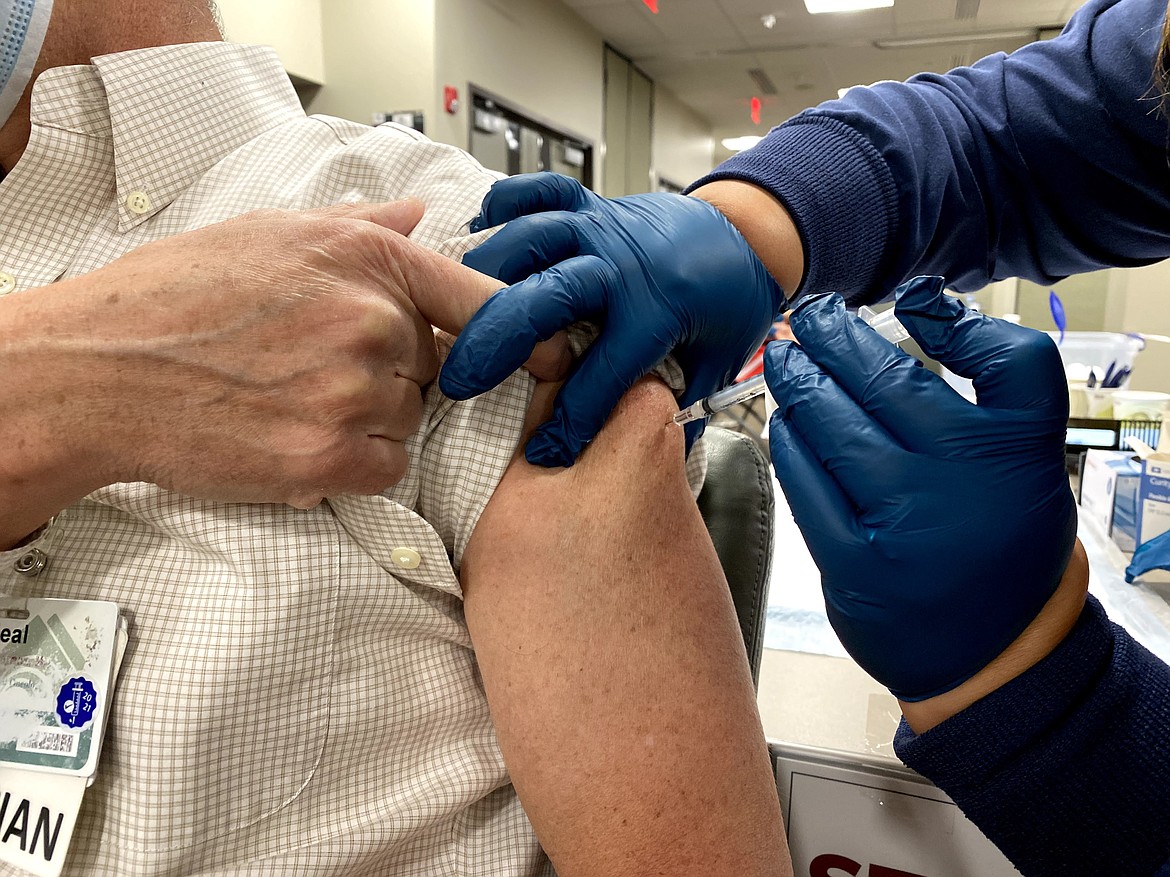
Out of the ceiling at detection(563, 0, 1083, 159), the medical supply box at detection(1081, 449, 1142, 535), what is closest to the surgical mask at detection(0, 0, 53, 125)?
the medical supply box at detection(1081, 449, 1142, 535)

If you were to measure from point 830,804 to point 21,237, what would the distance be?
3.58 feet

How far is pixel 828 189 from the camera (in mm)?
981

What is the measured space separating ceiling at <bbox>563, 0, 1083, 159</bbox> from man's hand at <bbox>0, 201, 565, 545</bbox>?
4930 millimetres

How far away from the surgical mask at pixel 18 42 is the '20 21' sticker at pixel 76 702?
0.57 meters

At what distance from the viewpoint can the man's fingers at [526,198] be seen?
764 millimetres

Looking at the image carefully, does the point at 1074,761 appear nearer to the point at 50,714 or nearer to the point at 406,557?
the point at 406,557

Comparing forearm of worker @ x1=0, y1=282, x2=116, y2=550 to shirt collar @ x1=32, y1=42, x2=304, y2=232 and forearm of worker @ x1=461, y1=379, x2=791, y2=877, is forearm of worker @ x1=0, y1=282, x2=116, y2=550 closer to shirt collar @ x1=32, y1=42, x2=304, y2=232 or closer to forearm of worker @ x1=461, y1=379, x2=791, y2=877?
shirt collar @ x1=32, y1=42, x2=304, y2=232

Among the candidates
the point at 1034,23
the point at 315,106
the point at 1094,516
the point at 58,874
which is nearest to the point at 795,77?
the point at 1034,23

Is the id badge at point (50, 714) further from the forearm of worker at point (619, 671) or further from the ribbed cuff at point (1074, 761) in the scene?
the ribbed cuff at point (1074, 761)

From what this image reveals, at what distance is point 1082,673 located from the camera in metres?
0.63

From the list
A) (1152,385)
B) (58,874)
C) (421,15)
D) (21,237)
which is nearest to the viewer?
(58,874)

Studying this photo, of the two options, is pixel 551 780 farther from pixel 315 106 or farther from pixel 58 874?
pixel 315 106

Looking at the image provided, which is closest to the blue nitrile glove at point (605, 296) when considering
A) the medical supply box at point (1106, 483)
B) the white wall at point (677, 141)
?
the medical supply box at point (1106, 483)

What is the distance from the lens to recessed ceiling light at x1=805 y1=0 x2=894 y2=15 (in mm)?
4566
